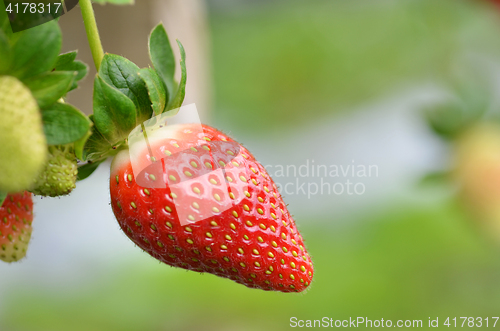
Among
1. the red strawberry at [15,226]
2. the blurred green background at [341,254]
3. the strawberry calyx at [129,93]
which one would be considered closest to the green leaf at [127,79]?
the strawberry calyx at [129,93]

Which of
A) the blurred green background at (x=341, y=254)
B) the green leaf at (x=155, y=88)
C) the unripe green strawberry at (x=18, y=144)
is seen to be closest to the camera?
the unripe green strawberry at (x=18, y=144)

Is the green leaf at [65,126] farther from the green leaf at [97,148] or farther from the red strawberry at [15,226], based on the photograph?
the red strawberry at [15,226]

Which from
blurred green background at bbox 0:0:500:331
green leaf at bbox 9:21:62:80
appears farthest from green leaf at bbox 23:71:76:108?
blurred green background at bbox 0:0:500:331

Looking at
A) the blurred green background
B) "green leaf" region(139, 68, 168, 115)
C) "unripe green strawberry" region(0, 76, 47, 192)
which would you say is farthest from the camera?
the blurred green background

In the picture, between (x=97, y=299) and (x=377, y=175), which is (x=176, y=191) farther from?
(x=377, y=175)

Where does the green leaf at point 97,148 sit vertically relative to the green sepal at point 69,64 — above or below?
below

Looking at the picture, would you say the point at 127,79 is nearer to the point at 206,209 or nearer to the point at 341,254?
the point at 206,209

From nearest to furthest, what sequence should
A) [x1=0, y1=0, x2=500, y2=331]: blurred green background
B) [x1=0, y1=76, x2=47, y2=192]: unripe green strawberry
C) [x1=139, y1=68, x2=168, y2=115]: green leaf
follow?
1. [x1=0, y1=76, x2=47, y2=192]: unripe green strawberry
2. [x1=139, y1=68, x2=168, y2=115]: green leaf
3. [x1=0, y1=0, x2=500, y2=331]: blurred green background

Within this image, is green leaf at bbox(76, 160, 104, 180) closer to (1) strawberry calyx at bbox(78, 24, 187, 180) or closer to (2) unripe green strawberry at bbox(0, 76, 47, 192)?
(1) strawberry calyx at bbox(78, 24, 187, 180)
